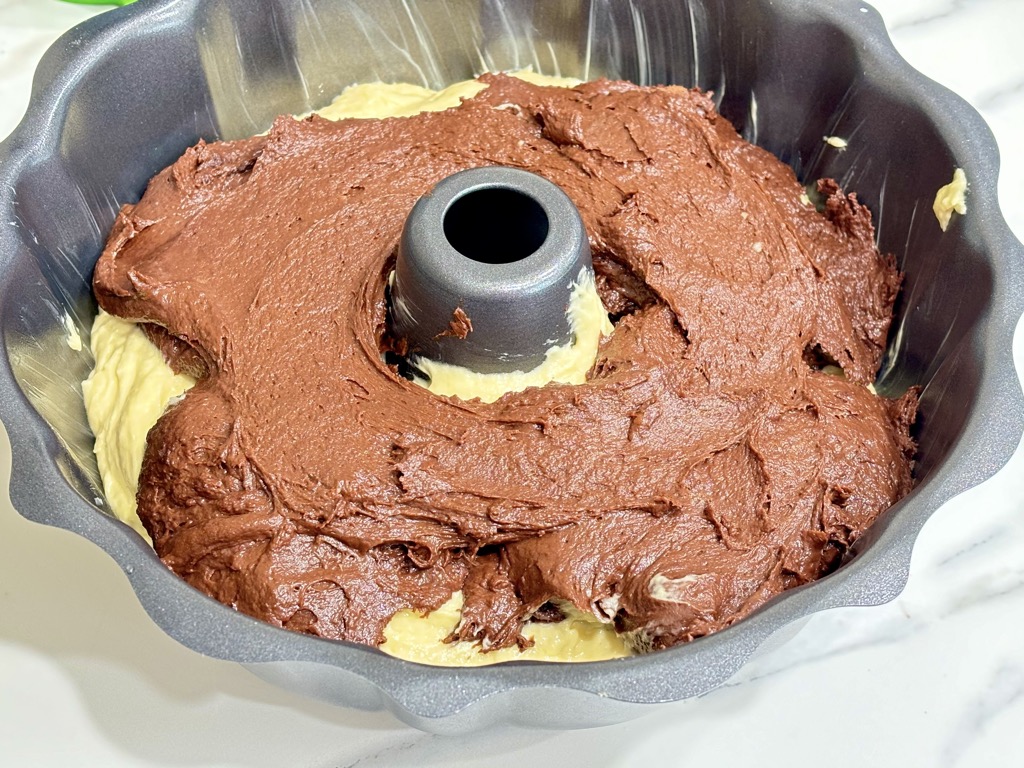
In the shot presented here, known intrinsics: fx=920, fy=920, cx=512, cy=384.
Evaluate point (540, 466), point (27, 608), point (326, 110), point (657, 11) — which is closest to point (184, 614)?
point (540, 466)

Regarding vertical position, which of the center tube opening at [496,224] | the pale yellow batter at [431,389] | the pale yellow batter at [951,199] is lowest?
the pale yellow batter at [431,389]

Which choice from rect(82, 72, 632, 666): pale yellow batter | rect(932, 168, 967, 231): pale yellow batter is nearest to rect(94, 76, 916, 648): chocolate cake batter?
rect(82, 72, 632, 666): pale yellow batter

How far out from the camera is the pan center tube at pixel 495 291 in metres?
1.33

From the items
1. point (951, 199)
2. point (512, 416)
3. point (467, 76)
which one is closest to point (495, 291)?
point (512, 416)

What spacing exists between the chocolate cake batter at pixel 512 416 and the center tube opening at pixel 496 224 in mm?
133

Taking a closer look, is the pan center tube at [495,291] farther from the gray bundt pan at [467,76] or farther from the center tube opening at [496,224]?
the gray bundt pan at [467,76]

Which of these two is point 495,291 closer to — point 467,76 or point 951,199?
point 951,199

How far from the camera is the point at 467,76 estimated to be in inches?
80.6

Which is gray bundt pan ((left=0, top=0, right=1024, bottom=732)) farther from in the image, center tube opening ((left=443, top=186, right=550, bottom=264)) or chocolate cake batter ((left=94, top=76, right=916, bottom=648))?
center tube opening ((left=443, top=186, right=550, bottom=264))

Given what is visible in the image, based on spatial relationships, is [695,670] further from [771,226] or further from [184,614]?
[771,226]

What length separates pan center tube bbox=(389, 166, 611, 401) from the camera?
1.33 metres

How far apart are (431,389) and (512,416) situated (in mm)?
169

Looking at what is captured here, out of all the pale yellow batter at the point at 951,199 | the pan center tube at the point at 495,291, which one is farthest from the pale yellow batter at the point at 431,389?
the pale yellow batter at the point at 951,199

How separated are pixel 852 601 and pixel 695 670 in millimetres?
212
